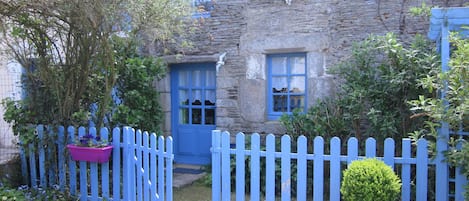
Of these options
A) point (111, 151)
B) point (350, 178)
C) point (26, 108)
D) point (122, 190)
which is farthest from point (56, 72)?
point (350, 178)

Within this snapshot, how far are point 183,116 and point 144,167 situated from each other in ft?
Answer: 10.8

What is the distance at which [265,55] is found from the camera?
7.05 meters

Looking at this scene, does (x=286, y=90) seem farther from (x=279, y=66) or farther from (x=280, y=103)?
(x=279, y=66)

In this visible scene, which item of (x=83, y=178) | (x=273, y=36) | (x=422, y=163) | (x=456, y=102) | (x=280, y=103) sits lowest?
(x=83, y=178)

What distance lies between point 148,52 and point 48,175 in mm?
3085

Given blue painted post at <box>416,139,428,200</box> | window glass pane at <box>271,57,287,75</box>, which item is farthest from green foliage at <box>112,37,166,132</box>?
blue painted post at <box>416,139,428,200</box>

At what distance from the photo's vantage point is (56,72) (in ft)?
17.8

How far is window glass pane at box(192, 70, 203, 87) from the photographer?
25.4 feet

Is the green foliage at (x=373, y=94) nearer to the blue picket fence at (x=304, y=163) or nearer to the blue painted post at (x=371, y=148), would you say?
the blue picket fence at (x=304, y=163)

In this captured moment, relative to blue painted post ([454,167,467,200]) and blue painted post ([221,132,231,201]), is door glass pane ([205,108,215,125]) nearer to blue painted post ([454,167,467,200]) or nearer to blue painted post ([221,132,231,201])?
blue painted post ([221,132,231,201])

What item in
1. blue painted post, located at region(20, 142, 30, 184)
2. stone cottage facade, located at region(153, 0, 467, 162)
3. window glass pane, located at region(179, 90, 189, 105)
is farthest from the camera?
window glass pane, located at region(179, 90, 189, 105)

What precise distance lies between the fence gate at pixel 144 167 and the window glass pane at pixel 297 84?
9.63ft

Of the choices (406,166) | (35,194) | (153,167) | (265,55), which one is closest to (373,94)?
(406,166)

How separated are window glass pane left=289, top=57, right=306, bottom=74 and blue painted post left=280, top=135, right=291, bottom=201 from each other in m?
2.95
